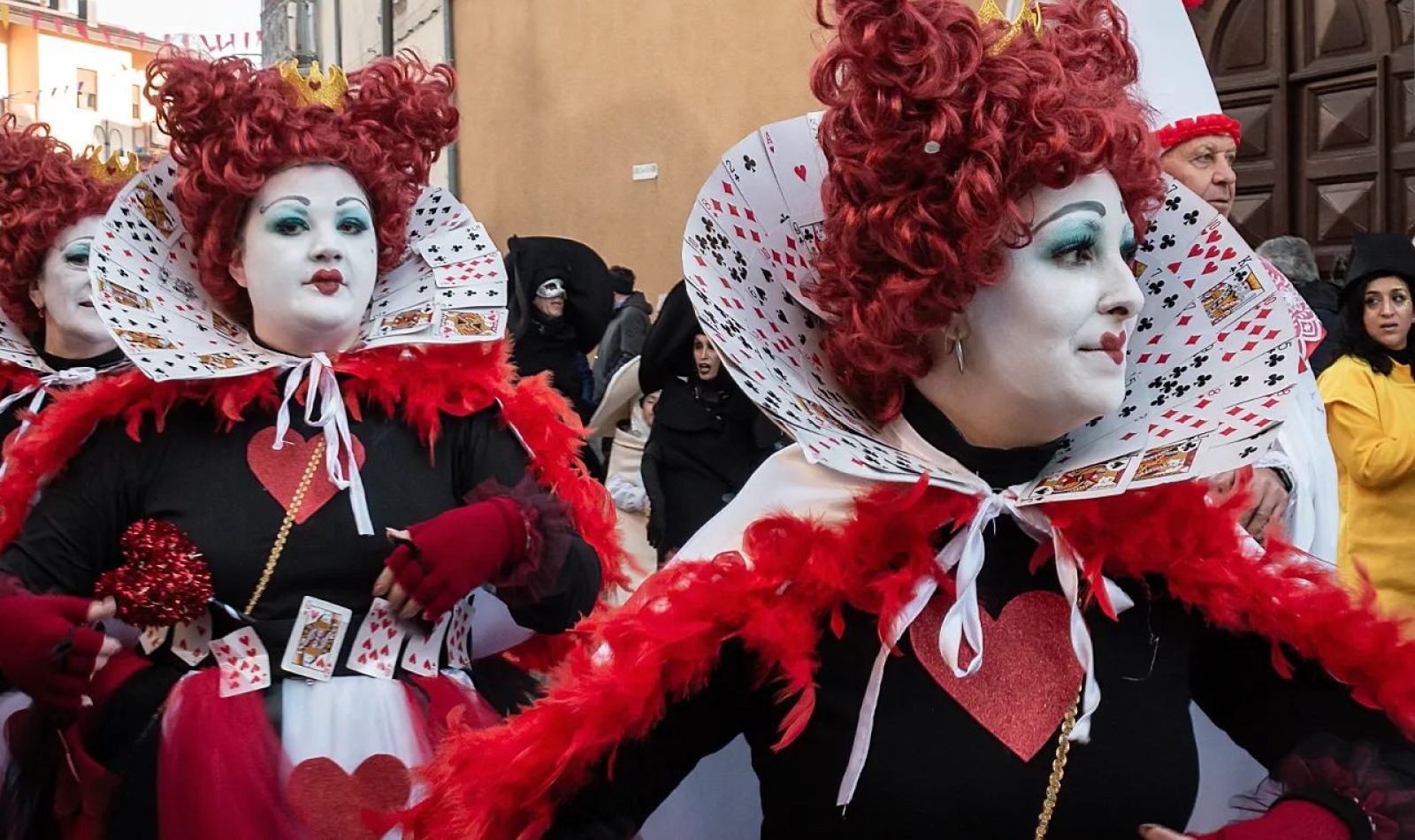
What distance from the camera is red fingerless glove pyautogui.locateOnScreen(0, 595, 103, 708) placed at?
2.72m

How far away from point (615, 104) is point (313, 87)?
31.2 ft

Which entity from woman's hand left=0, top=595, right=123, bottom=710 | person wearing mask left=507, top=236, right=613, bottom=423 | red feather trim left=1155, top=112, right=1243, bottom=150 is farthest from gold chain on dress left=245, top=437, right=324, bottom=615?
person wearing mask left=507, top=236, right=613, bottom=423

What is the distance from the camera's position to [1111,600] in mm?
1902

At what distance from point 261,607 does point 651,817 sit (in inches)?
42.7

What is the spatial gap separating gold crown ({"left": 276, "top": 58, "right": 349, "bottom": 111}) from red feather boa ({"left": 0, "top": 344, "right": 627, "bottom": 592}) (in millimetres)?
541

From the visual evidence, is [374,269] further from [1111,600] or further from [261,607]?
[1111,600]

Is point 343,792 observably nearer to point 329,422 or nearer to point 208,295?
point 329,422

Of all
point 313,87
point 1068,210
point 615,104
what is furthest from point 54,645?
point 615,104

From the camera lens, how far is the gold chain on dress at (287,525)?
2.94 metres

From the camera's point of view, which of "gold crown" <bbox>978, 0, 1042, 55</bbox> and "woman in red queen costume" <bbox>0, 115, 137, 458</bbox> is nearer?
"gold crown" <bbox>978, 0, 1042, 55</bbox>

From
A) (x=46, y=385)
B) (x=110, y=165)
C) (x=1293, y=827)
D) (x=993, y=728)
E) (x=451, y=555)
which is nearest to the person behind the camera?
(x=1293, y=827)

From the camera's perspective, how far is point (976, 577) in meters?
1.96

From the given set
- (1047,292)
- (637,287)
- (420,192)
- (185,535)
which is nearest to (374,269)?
(420,192)

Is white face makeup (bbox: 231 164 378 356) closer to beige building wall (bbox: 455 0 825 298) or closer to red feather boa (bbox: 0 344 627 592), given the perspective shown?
red feather boa (bbox: 0 344 627 592)
